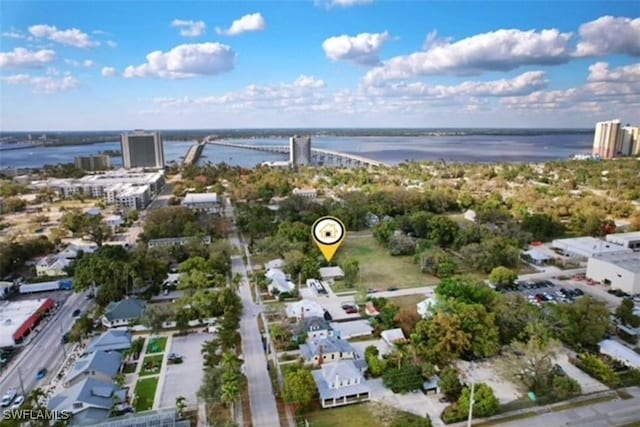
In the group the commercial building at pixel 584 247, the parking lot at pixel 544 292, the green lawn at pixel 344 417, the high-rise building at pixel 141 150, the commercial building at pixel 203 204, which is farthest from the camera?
the high-rise building at pixel 141 150

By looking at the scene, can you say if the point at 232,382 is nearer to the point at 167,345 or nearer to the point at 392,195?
the point at 167,345


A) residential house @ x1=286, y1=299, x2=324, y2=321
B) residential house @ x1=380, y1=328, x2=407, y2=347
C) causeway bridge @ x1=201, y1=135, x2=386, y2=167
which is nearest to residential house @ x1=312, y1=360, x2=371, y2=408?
residential house @ x1=380, y1=328, x2=407, y2=347

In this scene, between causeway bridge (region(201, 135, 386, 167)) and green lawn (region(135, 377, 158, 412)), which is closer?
green lawn (region(135, 377, 158, 412))

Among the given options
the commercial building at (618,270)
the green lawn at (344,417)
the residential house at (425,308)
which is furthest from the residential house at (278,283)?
the commercial building at (618,270)

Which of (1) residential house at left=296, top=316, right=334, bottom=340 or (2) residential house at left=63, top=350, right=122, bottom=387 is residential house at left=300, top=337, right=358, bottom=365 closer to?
(1) residential house at left=296, top=316, right=334, bottom=340

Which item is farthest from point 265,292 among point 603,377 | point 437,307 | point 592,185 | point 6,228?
point 592,185

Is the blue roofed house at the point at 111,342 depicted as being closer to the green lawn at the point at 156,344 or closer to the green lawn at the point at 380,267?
the green lawn at the point at 156,344
